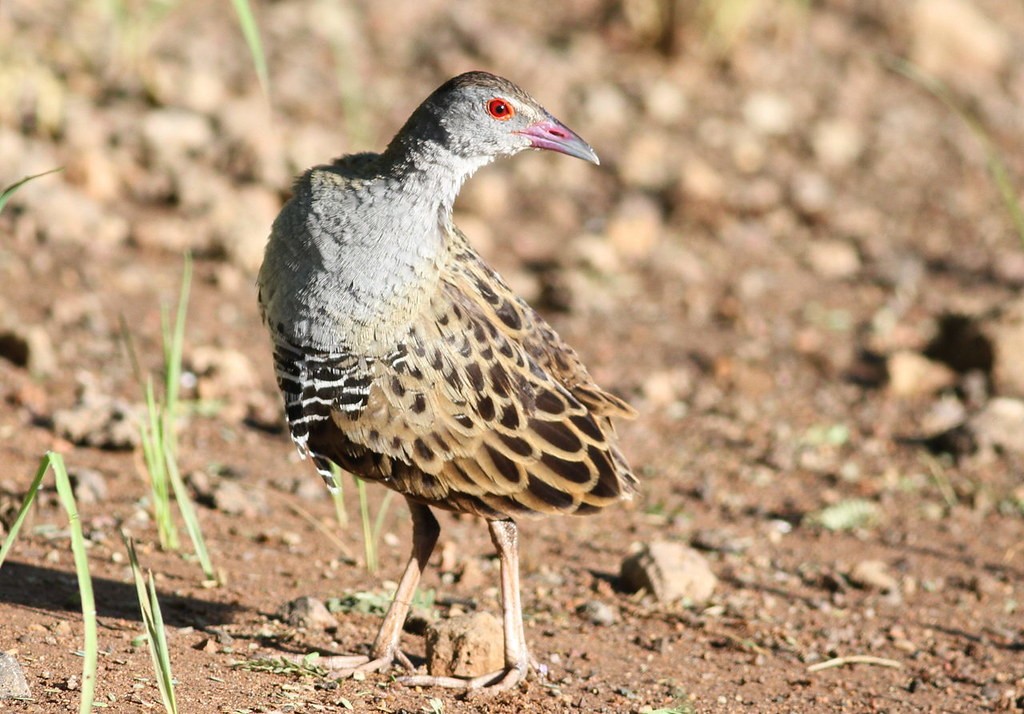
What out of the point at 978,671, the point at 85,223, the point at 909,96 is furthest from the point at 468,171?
the point at 909,96

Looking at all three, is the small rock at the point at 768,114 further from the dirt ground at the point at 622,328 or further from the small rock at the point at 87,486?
the small rock at the point at 87,486

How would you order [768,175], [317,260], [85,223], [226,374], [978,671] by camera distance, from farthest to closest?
1. [768,175]
2. [85,223]
3. [226,374]
4. [978,671]
5. [317,260]

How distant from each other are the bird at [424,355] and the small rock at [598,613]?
0.67 metres

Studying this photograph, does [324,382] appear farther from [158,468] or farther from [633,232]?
[633,232]

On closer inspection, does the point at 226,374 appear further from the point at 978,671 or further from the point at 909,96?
the point at 909,96

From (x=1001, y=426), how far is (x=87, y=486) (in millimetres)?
4622

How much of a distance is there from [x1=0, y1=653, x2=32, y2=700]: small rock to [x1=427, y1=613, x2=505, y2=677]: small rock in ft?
4.69

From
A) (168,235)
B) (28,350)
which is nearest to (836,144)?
(168,235)

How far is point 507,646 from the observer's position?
502cm

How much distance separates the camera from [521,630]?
507cm

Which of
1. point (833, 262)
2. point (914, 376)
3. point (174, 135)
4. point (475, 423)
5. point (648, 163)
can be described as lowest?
point (475, 423)

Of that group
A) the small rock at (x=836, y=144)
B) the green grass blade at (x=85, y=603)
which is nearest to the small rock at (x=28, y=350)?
the green grass blade at (x=85, y=603)

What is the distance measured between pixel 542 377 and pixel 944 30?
7454mm

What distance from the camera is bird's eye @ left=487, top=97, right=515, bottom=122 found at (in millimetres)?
5098
